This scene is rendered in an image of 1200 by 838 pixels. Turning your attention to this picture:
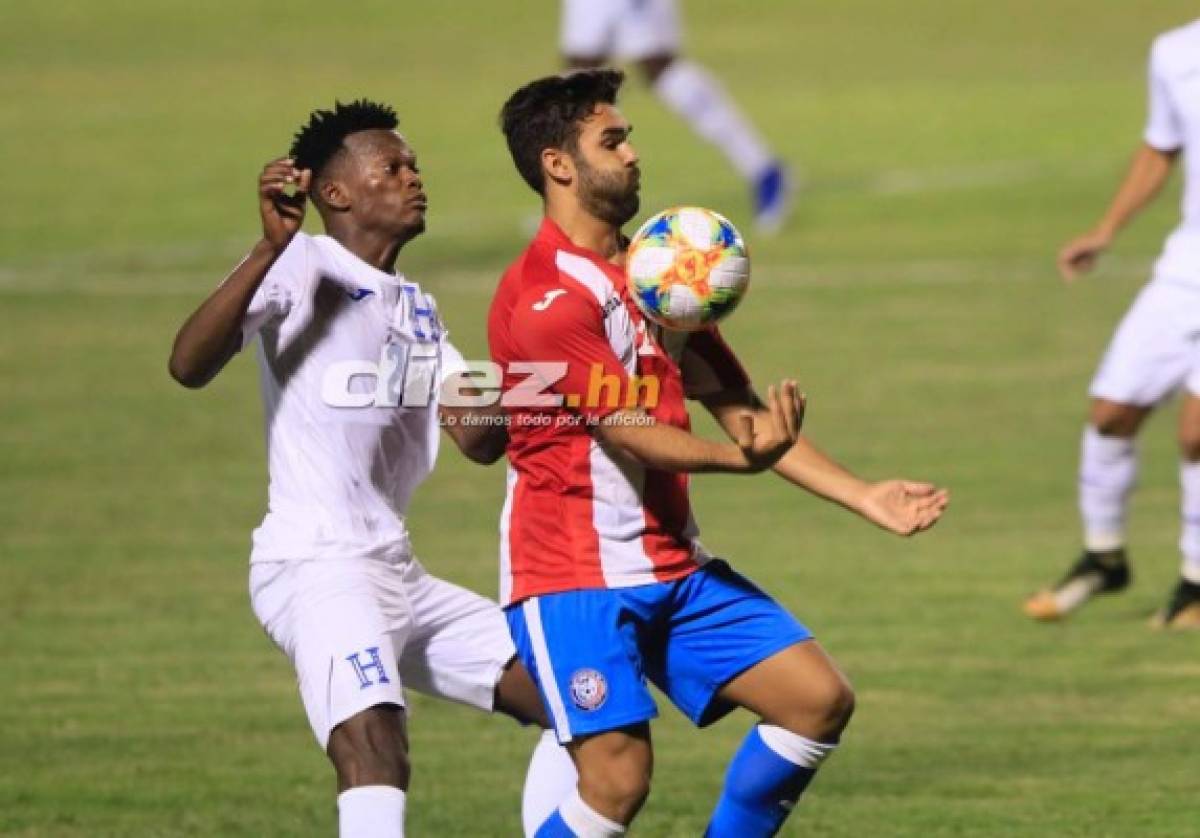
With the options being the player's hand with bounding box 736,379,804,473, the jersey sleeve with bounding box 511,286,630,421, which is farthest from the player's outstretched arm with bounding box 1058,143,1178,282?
the player's hand with bounding box 736,379,804,473

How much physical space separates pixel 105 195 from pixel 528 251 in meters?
20.0

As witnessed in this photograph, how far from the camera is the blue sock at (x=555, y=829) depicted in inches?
292

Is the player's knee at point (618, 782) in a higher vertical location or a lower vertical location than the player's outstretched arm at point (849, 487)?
lower

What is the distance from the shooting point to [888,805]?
30.0 ft

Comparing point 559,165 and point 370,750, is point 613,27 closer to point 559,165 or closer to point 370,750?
point 559,165

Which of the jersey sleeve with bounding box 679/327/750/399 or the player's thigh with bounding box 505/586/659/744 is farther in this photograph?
the jersey sleeve with bounding box 679/327/750/399

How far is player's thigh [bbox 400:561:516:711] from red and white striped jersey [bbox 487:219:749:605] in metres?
0.39

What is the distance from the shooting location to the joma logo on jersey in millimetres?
7344

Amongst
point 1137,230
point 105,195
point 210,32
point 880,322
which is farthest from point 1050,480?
point 210,32

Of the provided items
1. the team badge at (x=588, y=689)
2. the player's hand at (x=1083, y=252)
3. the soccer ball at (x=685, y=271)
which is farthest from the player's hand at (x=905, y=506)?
the player's hand at (x=1083, y=252)

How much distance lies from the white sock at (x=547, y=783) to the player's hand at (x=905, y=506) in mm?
1132

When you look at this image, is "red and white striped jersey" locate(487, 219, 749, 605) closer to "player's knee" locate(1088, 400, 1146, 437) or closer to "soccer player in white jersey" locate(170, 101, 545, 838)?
"soccer player in white jersey" locate(170, 101, 545, 838)

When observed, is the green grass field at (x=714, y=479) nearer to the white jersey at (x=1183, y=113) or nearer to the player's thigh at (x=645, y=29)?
the white jersey at (x=1183, y=113)

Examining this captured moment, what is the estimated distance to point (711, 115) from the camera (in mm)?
Answer: 24188
